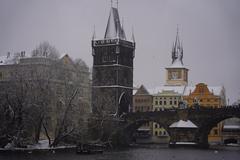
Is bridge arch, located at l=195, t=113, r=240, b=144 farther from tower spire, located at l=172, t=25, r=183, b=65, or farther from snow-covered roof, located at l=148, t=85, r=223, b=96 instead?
tower spire, located at l=172, t=25, r=183, b=65

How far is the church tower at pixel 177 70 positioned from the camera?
136125mm

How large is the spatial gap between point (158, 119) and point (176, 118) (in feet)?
10.7

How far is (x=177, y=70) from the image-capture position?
137 meters

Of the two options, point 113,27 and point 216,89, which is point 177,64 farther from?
point 113,27

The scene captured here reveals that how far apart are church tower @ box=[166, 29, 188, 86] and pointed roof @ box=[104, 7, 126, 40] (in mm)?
35490

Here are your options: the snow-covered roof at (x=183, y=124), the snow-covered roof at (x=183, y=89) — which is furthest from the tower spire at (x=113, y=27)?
the snow-covered roof at (x=183, y=89)

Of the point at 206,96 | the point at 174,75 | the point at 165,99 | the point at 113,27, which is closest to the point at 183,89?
the point at 165,99

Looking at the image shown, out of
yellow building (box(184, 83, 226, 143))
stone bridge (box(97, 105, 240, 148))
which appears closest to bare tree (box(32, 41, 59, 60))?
stone bridge (box(97, 105, 240, 148))

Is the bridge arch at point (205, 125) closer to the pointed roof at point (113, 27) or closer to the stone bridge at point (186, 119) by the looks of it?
the stone bridge at point (186, 119)

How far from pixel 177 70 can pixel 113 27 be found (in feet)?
124

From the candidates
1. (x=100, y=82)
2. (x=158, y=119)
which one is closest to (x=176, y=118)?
(x=158, y=119)

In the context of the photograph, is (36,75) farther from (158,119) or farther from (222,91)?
(222,91)

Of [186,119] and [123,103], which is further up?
[123,103]

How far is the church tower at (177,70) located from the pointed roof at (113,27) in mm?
35490
